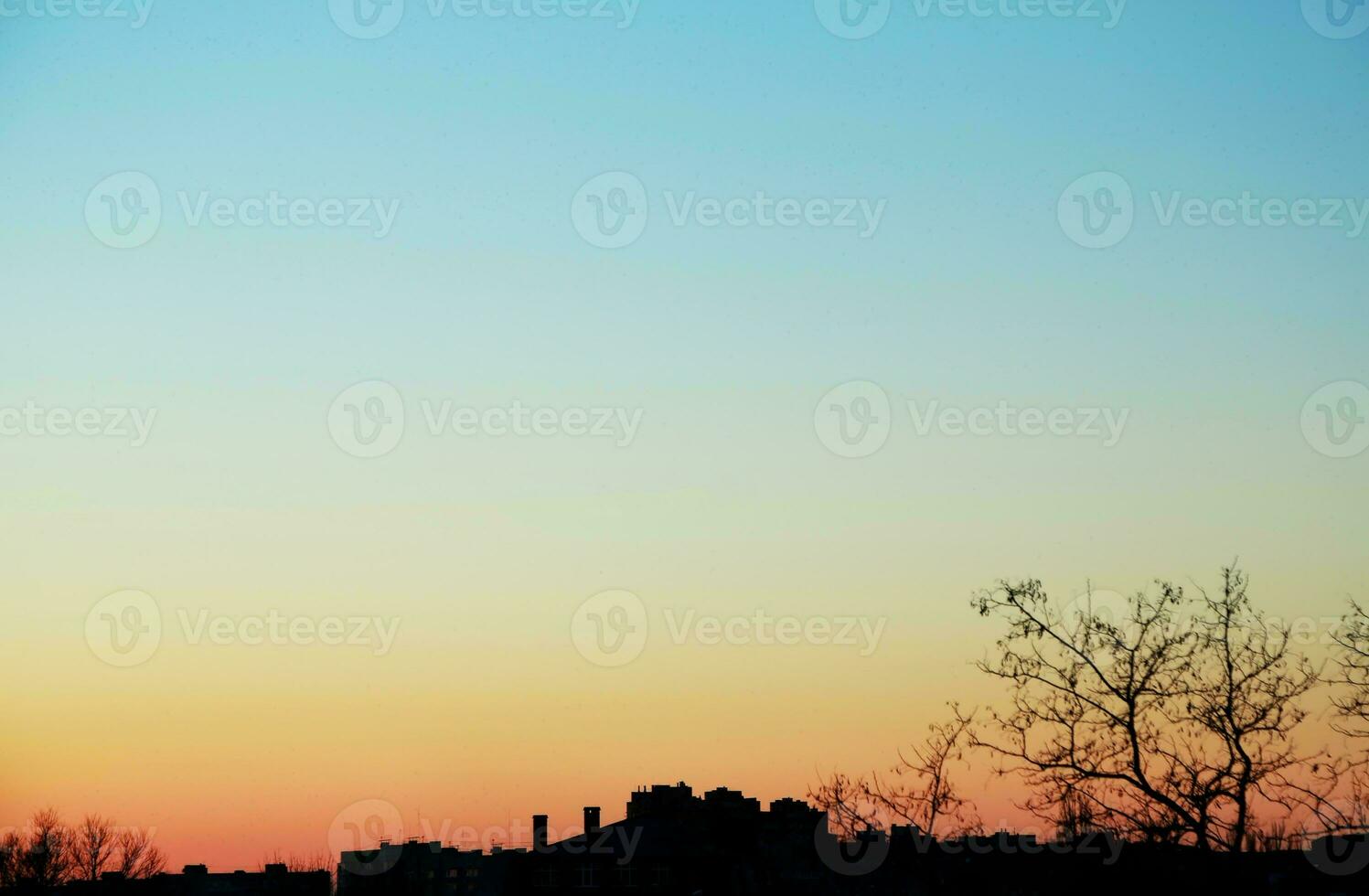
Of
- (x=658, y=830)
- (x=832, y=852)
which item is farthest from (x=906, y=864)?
(x=658, y=830)

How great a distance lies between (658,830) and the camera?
79188 millimetres

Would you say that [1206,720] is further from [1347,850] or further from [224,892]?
[224,892]

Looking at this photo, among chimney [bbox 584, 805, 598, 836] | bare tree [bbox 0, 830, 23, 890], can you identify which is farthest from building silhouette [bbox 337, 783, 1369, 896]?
bare tree [bbox 0, 830, 23, 890]

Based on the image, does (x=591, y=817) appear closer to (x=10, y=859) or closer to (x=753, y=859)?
(x=753, y=859)

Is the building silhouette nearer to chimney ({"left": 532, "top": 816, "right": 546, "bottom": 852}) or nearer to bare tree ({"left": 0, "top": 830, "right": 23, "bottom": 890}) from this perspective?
chimney ({"left": 532, "top": 816, "right": 546, "bottom": 852})

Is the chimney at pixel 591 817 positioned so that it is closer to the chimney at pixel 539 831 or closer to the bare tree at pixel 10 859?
the chimney at pixel 539 831

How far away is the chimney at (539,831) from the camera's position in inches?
3546

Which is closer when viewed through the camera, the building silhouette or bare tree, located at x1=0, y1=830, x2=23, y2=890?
the building silhouette

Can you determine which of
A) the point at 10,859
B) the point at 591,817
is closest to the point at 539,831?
the point at 591,817

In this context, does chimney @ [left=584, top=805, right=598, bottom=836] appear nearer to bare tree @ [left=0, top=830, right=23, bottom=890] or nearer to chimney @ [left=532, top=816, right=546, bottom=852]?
chimney @ [left=532, top=816, right=546, bottom=852]

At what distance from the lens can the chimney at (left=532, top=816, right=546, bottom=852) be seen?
9006 cm

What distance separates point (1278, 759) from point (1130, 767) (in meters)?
2.06

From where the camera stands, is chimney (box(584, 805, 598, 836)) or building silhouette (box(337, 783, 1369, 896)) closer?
building silhouette (box(337, 783, 1369, 896))

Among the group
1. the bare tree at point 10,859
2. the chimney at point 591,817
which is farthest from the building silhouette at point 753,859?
the bare tree at point 10,859
